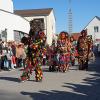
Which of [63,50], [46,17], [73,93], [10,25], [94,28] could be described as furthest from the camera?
[94,28]

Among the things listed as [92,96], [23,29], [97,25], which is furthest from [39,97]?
[97,25]

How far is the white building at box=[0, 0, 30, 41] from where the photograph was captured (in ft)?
97.9

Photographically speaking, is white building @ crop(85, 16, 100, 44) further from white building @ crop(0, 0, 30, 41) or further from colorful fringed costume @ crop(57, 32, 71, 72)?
colorful fringed costume @ crop(57, 32, 71, 72)

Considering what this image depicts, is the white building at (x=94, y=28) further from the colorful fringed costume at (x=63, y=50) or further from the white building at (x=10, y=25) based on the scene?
the colorful fringed costume at (x=63, y=50)

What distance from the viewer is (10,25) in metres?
31.7

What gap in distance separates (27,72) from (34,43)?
1023 millimetres

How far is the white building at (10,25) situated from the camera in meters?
29.8

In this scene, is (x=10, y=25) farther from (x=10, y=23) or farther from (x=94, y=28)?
(x=94, y=28)

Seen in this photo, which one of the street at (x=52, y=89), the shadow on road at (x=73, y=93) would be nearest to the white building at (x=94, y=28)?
the street at (x=52, y=89)

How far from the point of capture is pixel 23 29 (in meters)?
35.7

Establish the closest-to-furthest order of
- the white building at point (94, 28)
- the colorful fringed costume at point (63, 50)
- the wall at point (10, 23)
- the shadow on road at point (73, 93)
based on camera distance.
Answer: the shadow on road at point (73, 93) → the colorful fringed costume at point (63, 50) → the wall at point (10, 23) → the white building at point (94, 28)

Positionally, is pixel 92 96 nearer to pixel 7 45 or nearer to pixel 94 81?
pixel 94 81
